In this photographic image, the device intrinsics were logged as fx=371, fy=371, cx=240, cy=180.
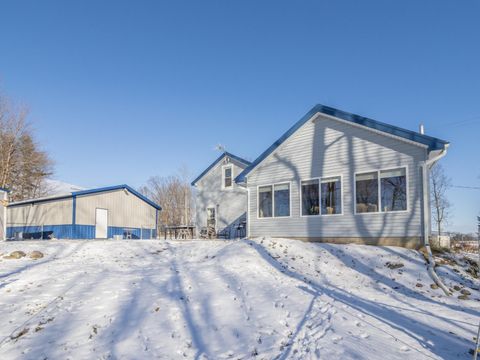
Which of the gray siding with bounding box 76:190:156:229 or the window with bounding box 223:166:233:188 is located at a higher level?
the window with bounding box 223:166:233:188

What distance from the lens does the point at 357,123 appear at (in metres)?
11.9

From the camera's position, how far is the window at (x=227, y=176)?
70.1 feet

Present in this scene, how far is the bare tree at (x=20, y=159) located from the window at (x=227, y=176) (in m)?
16.9

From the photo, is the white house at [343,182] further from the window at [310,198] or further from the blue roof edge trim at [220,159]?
the blue roof edge trim at [220,159]

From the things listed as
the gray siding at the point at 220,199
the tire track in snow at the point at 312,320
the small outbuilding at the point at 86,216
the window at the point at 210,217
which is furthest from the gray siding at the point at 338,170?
the small outbuilding at the point at 86,216

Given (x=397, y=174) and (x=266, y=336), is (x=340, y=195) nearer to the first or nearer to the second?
(x=397, y=174)

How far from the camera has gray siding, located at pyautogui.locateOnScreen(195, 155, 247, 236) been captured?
20562mm

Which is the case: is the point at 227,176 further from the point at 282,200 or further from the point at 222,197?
the point at 282,200

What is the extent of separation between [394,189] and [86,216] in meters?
16.2

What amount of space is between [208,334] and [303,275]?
14.0 feet

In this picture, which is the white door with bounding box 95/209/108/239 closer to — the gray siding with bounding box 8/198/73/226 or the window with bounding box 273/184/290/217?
the gray siding with bounding box 8/198/73/226

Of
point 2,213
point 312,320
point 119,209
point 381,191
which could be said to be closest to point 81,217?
point 119,209

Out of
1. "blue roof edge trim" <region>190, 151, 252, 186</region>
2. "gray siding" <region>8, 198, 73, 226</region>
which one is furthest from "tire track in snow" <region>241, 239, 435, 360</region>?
"gray siding" <region>8, 198, 73, 226</region>

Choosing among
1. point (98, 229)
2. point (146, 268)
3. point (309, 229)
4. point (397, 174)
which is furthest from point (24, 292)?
point (98, 229)
